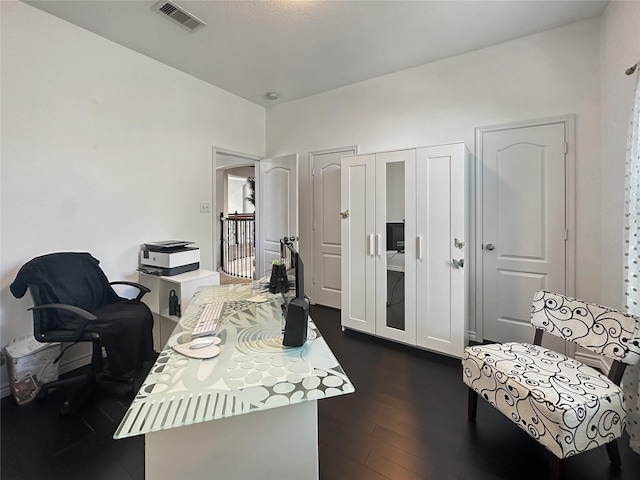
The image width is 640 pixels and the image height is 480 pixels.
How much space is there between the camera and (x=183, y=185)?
3.32 m

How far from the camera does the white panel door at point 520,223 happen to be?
→ 8.32 feet

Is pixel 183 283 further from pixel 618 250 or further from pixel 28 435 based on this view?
pixel 618 250

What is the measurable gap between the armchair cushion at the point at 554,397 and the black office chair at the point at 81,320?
2359 mm

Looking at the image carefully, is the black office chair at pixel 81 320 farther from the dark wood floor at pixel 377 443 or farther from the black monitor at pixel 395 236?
the black monitor at pixel 395 236

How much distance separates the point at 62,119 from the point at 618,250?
4.45 m

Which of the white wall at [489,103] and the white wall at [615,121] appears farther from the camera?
the white wall at [489,103]

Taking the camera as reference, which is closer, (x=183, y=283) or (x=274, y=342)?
(x=274, y=342)

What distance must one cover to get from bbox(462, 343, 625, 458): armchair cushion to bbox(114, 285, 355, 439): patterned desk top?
1051mm

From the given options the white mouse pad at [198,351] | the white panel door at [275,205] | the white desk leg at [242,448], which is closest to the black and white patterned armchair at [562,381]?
the white desk leg at [242,448]

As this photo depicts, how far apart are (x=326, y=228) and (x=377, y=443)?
267 centimetres

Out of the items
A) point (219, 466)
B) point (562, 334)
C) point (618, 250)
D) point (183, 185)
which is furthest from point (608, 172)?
point (183, 185)

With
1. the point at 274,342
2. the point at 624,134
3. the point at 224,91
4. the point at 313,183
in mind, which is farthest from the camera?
the point at 313,183

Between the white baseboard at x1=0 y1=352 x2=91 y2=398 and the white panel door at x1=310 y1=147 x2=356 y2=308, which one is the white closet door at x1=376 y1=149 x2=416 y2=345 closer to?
the white panel door at x1=310 y1=147 x2=356 y2=308

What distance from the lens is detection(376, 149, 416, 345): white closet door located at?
274 centimetres
